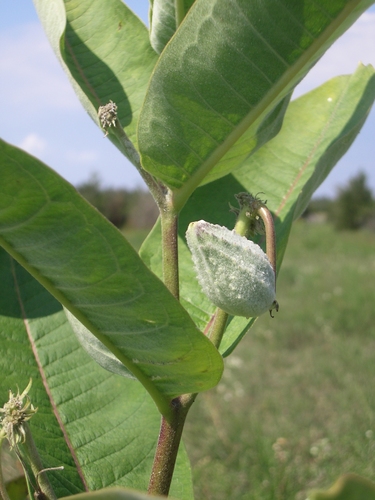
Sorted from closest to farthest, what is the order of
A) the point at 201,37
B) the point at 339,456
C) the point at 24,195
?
1. the point at 24,195
2. the point at 201,37
3. the point at 339,456

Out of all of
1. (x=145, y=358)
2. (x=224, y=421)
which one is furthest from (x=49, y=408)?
(x=224, y=421)

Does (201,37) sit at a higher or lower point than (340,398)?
higher

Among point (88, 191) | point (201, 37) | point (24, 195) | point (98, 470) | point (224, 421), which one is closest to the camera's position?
point (24, 195)

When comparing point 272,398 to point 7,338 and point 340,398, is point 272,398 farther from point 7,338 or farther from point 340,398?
point 7,338

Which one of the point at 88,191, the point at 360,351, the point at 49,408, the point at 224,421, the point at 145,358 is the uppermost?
the point at 145,358

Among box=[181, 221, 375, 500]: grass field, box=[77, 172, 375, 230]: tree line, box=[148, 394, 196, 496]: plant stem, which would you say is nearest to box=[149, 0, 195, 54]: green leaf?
box=[148, 394, 196, 496]: plant stem

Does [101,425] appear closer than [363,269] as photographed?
Yes

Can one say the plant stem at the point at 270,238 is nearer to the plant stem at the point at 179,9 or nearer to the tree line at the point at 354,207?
the plant stem at the point at 179,9

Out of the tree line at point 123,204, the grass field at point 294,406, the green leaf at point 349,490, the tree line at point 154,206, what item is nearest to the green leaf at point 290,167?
the green leaf at point 349,490
